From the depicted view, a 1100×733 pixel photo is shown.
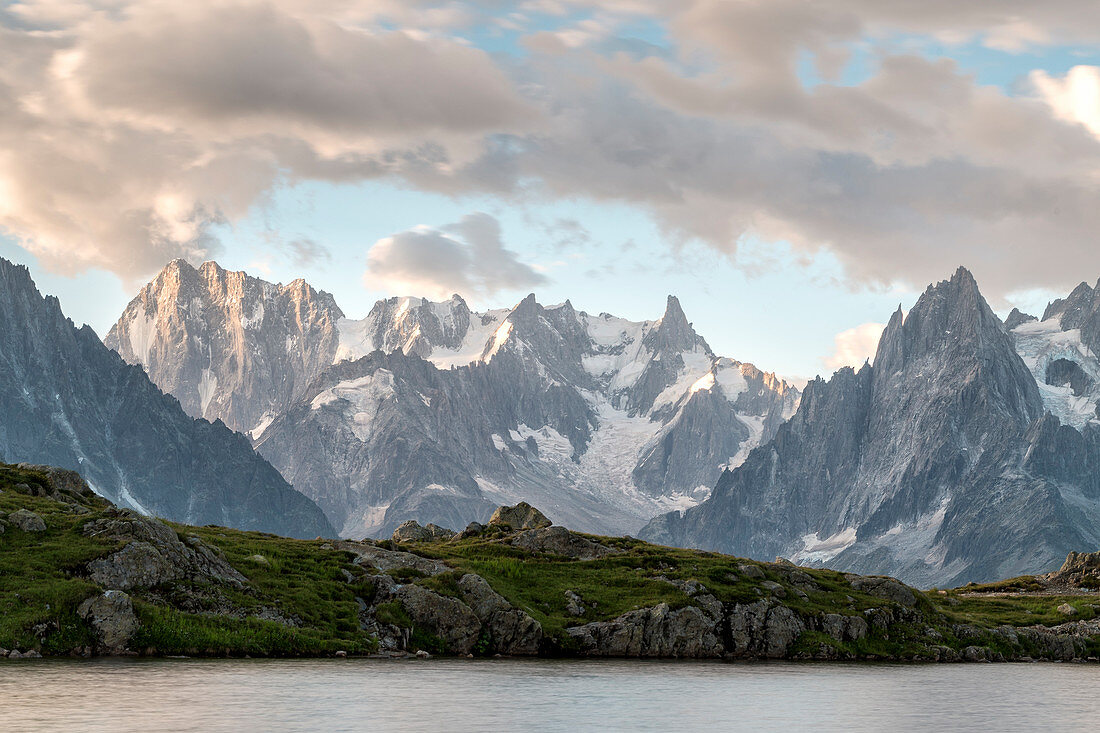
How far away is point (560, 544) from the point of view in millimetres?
167250

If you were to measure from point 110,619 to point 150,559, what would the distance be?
10284mm

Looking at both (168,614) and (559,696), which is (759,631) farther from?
(168,614)

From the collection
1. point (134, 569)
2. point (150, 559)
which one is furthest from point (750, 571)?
point (134, 569)

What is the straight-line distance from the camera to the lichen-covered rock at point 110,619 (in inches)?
3979

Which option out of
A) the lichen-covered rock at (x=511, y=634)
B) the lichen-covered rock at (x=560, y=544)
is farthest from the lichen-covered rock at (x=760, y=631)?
the lichen-covered rock at (x=560, y=544)

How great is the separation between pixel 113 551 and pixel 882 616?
87.5 metres

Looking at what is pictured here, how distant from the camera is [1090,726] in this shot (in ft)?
285

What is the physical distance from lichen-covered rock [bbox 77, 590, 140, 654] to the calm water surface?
4662 millimetres

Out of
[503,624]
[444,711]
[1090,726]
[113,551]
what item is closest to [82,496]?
[113,551]

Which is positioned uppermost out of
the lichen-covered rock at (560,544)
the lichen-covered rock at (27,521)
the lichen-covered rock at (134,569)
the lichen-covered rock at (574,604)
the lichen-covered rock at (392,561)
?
the lichen-covered rock at (560,544)

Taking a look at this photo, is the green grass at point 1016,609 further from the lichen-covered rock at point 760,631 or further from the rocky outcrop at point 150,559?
the rocky outcrop at point 150,559

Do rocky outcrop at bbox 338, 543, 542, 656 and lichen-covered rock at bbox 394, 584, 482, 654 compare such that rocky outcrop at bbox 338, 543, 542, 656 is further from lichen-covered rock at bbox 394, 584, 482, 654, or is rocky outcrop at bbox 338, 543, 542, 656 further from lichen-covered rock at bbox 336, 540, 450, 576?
lichen-covered rock at bbox 336, 540, 450, 576

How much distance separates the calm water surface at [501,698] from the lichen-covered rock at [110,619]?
4.66 m

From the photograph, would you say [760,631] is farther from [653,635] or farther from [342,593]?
[342,593]
